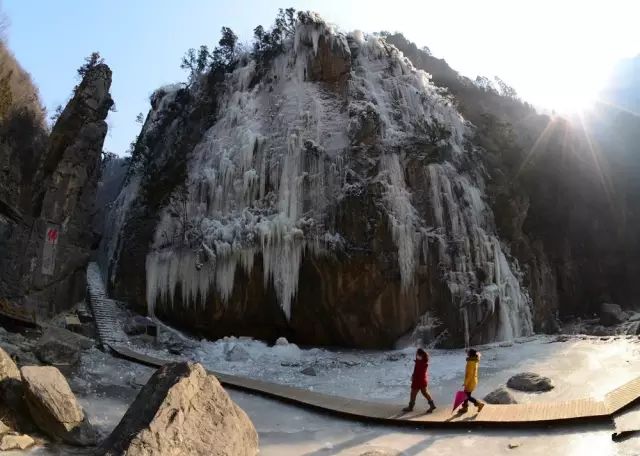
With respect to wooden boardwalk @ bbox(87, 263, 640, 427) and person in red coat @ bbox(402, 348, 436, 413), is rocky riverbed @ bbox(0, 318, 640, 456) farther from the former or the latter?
person in red coat @ bbox(402, 348, 436, 413)

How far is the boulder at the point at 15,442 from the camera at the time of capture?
6126 millimetres

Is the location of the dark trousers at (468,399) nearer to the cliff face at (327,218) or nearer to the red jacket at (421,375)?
the red jacket at (421,375)

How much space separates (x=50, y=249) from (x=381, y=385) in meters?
11.6

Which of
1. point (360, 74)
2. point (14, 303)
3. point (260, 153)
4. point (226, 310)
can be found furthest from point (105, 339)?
point (360, 74)

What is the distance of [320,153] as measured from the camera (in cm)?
1944

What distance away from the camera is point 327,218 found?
18.2 meters

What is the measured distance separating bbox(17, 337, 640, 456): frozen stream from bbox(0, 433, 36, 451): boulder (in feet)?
0.63

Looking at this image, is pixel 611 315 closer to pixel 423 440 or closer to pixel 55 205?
pixel 423 440

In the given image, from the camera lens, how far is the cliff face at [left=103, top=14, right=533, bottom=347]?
17.6m

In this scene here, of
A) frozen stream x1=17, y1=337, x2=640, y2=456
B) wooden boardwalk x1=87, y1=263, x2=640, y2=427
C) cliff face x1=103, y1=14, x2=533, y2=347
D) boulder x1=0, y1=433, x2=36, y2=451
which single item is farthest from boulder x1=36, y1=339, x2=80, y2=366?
cliff face x1=103, y1=14, x2=533, y2=347

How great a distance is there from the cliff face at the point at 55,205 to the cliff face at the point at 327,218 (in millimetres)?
2927

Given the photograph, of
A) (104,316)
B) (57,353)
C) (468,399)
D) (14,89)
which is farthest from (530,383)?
(14,89)

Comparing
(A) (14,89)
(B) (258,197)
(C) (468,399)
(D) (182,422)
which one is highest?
(A) (14,89)

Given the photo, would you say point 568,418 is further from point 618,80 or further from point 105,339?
point 618,80
